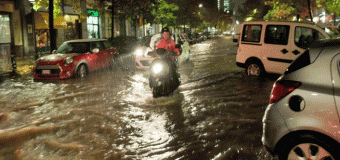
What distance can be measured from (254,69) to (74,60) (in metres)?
6.34

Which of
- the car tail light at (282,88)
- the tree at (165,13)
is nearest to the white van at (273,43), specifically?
the car tail light at (282,88)

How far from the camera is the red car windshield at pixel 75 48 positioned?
41.5ft

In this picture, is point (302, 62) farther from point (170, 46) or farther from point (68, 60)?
point (68, 60)

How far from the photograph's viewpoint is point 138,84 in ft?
34.4

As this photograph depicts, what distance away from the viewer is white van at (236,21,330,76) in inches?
365

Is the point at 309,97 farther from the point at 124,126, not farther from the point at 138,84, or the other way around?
the point at 138,84

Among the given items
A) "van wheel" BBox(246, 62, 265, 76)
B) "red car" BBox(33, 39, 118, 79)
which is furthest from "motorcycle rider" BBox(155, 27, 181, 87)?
"red car" BBox(33, 39, 118, 79)

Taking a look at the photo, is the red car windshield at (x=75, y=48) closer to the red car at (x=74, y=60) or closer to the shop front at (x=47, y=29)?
the red car at (x=74, y=60)

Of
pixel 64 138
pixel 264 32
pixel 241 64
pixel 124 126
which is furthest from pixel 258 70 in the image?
pixel 64 138

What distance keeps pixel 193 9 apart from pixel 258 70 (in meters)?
46.7

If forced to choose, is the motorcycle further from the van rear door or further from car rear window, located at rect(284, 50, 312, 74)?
car rear window, located at rect(284, 50, 312, 74)

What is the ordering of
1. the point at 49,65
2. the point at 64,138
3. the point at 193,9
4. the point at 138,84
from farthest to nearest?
the point at 193,9 → the point at 49,65 → the point at 138,84 → the point at 64,138

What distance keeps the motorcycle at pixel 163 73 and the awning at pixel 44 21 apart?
18.6 meters

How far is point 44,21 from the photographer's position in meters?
24.4
